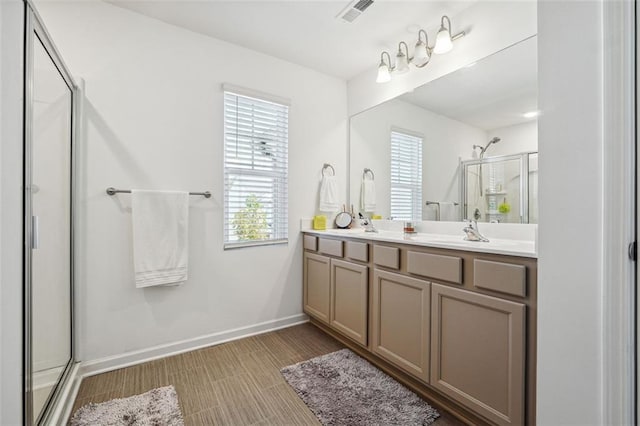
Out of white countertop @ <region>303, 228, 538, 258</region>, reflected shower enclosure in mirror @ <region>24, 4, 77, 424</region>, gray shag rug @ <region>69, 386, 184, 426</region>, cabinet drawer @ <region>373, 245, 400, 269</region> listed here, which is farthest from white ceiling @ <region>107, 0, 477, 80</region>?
gray shag rug @ <region>69, 386, 184, 426</region>

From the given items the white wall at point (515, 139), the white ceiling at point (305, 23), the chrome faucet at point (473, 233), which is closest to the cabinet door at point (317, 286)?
the chrome faucet at point (473, 233)

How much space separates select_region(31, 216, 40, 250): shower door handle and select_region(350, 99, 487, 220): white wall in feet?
7.69

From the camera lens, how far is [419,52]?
2.16 metres

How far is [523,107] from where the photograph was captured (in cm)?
181

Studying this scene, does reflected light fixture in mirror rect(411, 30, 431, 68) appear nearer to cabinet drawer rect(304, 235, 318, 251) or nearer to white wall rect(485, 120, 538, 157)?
white wall rect(485, 120, 538, 157)

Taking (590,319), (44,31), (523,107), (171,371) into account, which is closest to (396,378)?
(590,319)

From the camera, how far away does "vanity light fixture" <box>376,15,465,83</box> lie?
1.99 m

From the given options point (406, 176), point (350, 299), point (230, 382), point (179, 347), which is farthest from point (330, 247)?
point (179, 347)

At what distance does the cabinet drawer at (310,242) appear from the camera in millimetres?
2629

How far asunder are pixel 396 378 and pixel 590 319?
125 cm

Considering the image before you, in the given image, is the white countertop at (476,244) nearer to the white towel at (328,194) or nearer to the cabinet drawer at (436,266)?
the cabinet drawer at (436,266)

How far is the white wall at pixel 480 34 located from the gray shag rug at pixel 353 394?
2191mm

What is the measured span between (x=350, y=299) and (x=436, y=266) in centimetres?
82

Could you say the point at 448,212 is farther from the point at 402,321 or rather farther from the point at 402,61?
the point at 402,61
